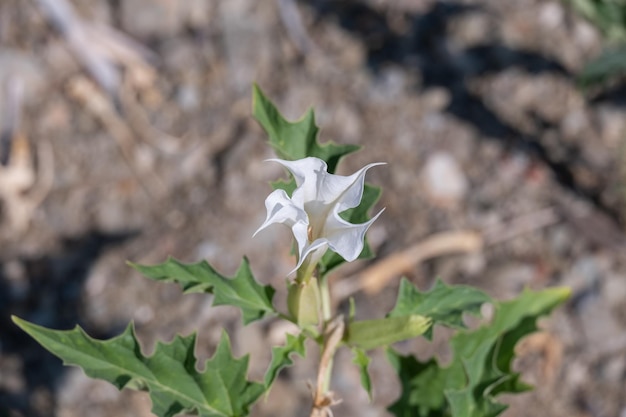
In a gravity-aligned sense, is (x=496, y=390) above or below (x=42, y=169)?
above

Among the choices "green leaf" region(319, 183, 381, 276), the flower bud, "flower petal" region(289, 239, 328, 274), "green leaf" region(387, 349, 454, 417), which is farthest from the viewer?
"green leaf" region(387, 349, 454, 417)

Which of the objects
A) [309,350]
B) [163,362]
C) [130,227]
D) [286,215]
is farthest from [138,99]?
[286,215]

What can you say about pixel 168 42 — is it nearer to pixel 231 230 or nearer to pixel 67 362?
pixel 231 230

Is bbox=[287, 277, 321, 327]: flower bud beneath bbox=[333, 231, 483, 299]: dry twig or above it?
above

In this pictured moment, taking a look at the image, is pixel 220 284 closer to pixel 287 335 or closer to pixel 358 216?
pixel 287 335

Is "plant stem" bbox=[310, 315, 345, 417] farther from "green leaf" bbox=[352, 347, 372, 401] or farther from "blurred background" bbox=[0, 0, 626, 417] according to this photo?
"blurred background" bbox=[0, 0, 626, 417]

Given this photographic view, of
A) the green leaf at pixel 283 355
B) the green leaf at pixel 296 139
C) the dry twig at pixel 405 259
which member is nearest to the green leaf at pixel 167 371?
the green leaf at pixel 283 355

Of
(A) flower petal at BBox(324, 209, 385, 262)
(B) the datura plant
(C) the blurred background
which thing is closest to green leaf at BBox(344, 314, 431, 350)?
(B) the datura plant
